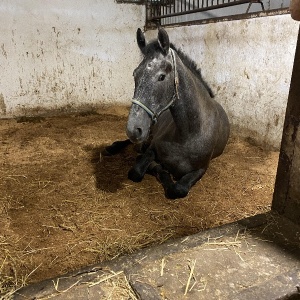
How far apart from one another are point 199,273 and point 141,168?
5.52ft

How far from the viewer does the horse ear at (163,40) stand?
2.22 meters

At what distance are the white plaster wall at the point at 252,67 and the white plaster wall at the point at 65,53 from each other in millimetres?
1953

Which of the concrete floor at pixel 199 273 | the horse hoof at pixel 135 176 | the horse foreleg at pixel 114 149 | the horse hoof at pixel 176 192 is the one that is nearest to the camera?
the concrete floor at pixel 199 273

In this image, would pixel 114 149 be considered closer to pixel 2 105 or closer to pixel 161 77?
pixel 161 77

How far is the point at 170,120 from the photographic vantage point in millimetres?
3197

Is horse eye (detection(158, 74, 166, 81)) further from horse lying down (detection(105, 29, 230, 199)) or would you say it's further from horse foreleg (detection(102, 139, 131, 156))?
horse foreleg (detection(102, 139, 131, 156))

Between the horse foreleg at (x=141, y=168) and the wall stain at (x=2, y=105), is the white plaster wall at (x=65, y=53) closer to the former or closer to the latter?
the wall stain at (x=2, y=105)

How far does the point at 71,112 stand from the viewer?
613 centimetres

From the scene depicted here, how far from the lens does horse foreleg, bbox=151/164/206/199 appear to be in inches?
107

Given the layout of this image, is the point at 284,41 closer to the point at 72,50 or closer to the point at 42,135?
the point at 42,135

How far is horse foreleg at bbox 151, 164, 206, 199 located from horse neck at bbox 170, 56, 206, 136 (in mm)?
441

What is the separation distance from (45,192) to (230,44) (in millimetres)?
3185

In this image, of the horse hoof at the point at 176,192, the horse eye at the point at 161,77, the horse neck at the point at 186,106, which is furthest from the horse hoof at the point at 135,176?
the horse eye at the point at 161,77

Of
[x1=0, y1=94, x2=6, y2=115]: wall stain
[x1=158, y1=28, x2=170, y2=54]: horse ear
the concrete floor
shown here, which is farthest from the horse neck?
[x1=0, y1=94, x2=6, y2=115]: wall stain
